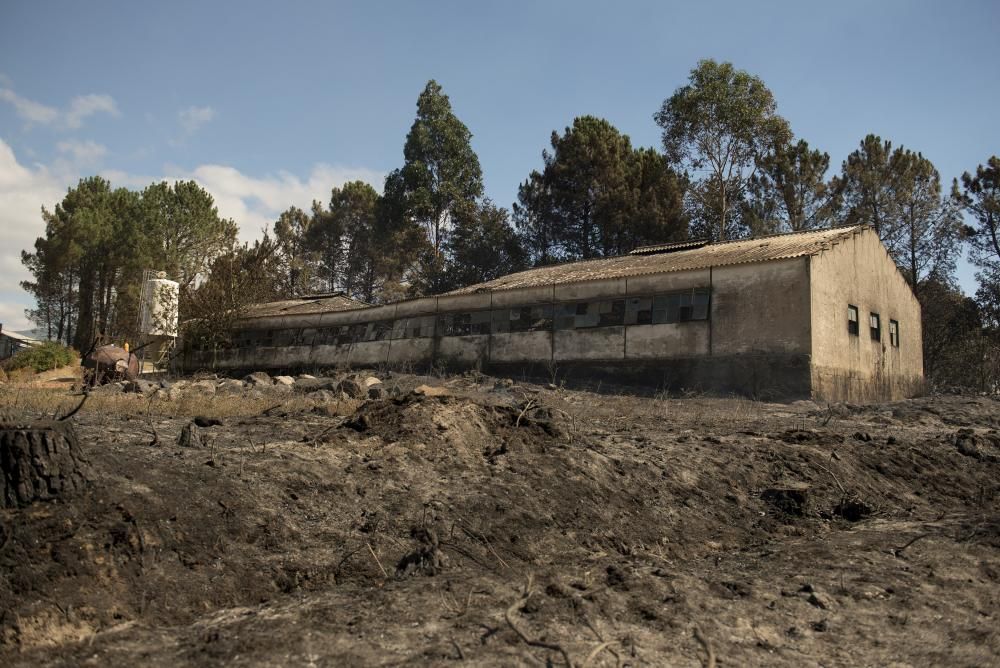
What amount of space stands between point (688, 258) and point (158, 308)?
918 inches

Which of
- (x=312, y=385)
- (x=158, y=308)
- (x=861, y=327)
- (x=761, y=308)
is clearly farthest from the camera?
(x=158, y=308)

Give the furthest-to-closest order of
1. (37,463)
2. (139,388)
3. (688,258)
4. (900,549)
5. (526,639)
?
1. (688,258)
2. (139,388)
3. (900,549)
4. (37,463)
5. (526,639)

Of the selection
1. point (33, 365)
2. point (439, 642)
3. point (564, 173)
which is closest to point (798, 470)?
point (439, 642)

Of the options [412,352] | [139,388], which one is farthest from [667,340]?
[139,388]

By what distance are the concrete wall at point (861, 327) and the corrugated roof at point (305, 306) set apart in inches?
721

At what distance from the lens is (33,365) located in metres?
29.6

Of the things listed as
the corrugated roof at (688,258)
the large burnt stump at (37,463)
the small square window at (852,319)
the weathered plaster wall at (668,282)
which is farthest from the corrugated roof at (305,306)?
the large burnt stump at (37,463)

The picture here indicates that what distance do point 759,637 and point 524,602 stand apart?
5.24ft

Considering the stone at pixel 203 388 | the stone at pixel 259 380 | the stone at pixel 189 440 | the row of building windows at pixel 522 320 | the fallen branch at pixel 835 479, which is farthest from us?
the row of building windows at pixel 522 320

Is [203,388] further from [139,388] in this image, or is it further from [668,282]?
[668,282]

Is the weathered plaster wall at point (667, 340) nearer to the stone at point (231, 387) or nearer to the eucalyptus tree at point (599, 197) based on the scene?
the stone at point (231, 387)

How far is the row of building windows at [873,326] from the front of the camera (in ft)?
75.0

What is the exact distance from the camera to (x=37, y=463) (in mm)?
4941

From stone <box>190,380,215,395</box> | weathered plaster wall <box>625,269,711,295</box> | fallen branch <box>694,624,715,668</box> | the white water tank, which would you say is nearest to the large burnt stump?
fallen branch <box>694,624,715,668</box>
